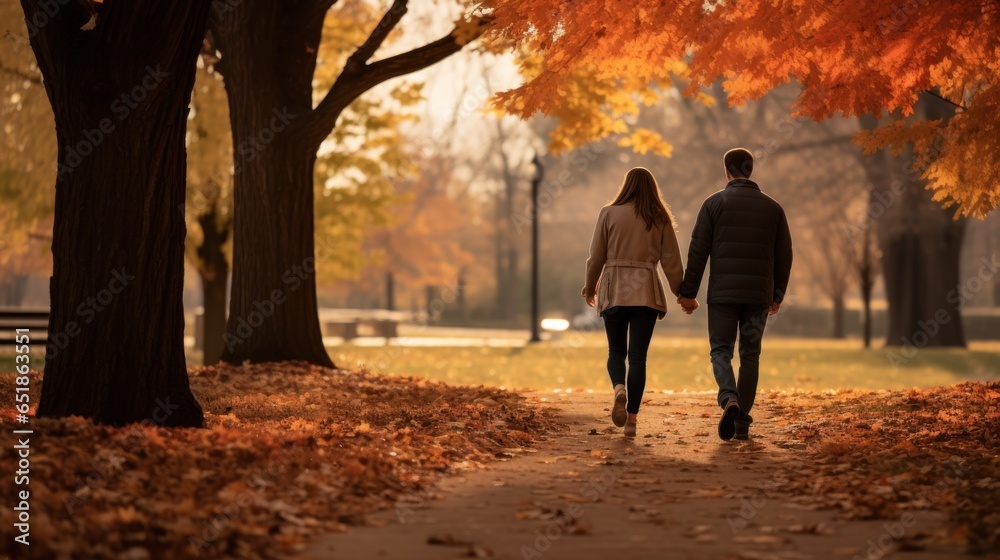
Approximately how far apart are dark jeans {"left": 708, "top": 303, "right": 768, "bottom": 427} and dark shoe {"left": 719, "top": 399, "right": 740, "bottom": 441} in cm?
5

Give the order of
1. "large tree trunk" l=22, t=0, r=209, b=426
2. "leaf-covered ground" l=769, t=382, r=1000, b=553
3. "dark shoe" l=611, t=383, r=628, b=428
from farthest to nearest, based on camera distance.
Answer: "dark shoe" l=611, t=383, r=628, b=428 < "large tree trunk" l=22, t=0, r=209, b=426 < "leaf-covered ground" l=769, t=382, r=1000, b=553

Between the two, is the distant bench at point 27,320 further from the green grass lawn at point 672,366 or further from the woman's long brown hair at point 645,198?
the woman's long brown hair at point 645,198

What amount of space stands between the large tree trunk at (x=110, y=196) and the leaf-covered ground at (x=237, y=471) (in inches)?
19.3

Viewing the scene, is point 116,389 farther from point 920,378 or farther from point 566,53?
point 920,378

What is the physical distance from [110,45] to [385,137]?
13.0 m

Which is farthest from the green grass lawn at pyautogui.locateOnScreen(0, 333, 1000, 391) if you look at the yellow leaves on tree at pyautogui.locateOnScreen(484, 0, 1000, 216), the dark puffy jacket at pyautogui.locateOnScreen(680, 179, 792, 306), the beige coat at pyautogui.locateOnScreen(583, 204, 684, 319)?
the dark puffy jacket at pyautogui.locateOnScreen(680, 179, 792, 306)

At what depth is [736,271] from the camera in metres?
8.40

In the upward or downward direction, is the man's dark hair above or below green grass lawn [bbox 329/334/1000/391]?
above

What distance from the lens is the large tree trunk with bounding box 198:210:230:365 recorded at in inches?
810

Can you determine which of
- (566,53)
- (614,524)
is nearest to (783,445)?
(614,524)

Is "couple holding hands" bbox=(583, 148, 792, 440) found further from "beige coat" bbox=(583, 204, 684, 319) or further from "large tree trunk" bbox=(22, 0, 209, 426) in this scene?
"large tree trunk" bbox=(22, 0, 209, 426)

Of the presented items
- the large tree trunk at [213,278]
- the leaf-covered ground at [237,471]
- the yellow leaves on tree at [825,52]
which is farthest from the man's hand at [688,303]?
the large tree trunk at [213,278]

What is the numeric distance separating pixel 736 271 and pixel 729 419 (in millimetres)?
1092

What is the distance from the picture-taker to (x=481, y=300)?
5800 centimetres
